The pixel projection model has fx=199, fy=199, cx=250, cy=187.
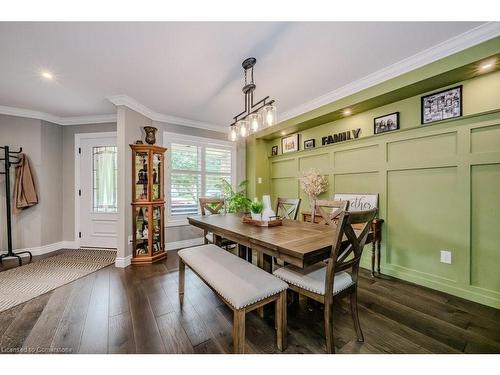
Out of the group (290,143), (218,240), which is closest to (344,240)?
(218,240)

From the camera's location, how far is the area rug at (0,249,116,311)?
6.93 ft

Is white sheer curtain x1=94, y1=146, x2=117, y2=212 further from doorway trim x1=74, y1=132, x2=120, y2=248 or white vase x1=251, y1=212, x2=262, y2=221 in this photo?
white vase x1=251, y1=212, x2=262, y2=221

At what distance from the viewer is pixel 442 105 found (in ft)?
7.07

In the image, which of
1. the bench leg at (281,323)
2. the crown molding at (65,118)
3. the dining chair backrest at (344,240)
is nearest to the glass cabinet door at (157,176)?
the crown molding at (65,118)

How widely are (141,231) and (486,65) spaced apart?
4484 millimetres

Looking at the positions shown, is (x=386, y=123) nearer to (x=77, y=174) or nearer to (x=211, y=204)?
(x=211, y=204)

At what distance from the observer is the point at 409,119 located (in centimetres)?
241

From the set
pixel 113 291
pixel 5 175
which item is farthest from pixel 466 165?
pixel 5 175

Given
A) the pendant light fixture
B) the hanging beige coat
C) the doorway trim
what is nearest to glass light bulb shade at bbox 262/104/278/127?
the pendant light fixture

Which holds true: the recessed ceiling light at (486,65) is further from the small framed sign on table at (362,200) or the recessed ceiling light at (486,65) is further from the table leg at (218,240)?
the table leg at (218,240)

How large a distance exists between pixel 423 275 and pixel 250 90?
2805 mm

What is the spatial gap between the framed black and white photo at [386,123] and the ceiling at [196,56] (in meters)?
0.62

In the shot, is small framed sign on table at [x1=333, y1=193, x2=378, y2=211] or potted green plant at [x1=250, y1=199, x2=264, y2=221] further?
small framed sign on table at [x1=333, y1=193, x2=378, y2=211]

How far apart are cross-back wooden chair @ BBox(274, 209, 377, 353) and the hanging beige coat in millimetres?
4261
